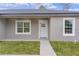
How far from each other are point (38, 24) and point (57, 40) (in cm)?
302

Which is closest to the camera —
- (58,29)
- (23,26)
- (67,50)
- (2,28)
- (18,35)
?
(67,50)

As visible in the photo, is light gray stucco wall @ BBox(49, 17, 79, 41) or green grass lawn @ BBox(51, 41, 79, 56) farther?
light gray stucco wall @ BBox(49, 17, 79, 41)

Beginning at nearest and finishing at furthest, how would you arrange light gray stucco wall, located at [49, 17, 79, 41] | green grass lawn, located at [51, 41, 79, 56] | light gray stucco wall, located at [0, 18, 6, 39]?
green grass lawn, located at [51, 41, 79, 56]
light gray stucco wall, located at [49, 17, 79, 41]
light gray stucco wall, located at [0, 18, 6, 39]

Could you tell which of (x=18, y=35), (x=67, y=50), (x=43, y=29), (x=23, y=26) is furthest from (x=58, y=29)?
(x=67, y=50)

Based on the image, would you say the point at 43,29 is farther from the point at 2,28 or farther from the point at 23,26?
the point at 2,28

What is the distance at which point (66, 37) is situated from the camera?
53.3ft

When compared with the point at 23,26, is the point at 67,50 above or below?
below

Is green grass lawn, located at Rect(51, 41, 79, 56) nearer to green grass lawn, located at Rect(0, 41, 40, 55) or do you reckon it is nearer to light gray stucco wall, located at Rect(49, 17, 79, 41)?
green grass lawn, located at Rect(0, 41, 40, 55)

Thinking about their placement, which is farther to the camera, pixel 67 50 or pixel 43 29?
pixel 43 29

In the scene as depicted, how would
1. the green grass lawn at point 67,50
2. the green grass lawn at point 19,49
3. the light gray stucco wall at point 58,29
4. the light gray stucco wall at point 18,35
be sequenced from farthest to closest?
the light gray stucco wall at point 18,35
the light gray stucco wall at point 58,29
the green grass lawn at point 19,49
the green grass lawn at point 67,50

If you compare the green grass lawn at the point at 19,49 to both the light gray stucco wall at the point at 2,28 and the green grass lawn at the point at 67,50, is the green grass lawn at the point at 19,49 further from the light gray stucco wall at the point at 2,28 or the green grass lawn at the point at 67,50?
the light gray stucco wall at the point at 2,28

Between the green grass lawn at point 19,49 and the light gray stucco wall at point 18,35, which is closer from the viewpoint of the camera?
the green grass lawn at point 19,49

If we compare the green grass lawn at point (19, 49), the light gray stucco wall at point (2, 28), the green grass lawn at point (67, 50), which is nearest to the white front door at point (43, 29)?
the light gray stucco wall at point (2, 28)

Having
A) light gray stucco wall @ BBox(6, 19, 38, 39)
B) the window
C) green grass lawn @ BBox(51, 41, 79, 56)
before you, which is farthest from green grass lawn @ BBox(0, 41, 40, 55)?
the window
